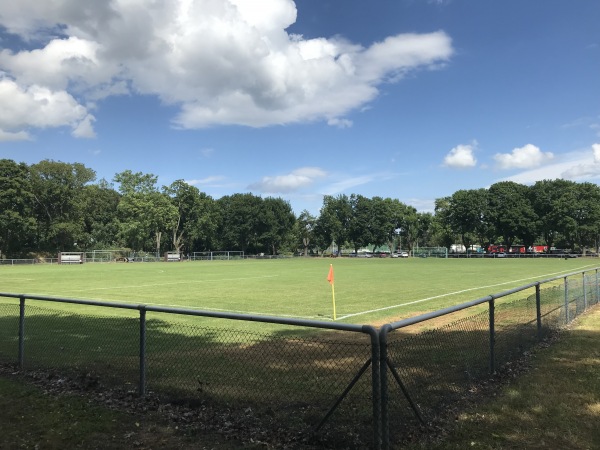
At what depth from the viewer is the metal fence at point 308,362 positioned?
14.6 feet

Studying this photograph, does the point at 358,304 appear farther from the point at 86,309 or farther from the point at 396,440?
the point at 396,440

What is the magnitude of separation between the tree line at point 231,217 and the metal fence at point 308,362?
261 feet

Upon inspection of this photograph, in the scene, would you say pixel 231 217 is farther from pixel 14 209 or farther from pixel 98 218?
pixel 14 209

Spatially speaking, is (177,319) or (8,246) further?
(8,246)

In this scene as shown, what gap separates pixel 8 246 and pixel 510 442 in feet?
302

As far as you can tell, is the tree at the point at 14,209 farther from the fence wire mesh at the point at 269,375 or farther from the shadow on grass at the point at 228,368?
the fence wire mesh at the point at 269,375

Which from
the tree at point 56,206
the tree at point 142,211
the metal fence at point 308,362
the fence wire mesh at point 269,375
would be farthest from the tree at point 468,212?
the fence wire mesh at point 269,375

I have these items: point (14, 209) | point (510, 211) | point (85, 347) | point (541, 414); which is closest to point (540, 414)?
point (541, 414)

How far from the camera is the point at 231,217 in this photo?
111500 millimetres

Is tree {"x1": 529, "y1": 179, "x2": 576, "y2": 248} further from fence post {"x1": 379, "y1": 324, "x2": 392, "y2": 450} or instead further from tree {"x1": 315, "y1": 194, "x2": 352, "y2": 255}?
fence post {"x1": 379, "y1": 324, "x2": 392, "y2": 450}

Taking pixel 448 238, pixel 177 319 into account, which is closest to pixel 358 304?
pixel 177 319

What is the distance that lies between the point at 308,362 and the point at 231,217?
106m

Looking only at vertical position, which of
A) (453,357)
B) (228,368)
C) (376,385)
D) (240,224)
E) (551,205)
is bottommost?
(228,368)

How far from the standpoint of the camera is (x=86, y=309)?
14898mm
